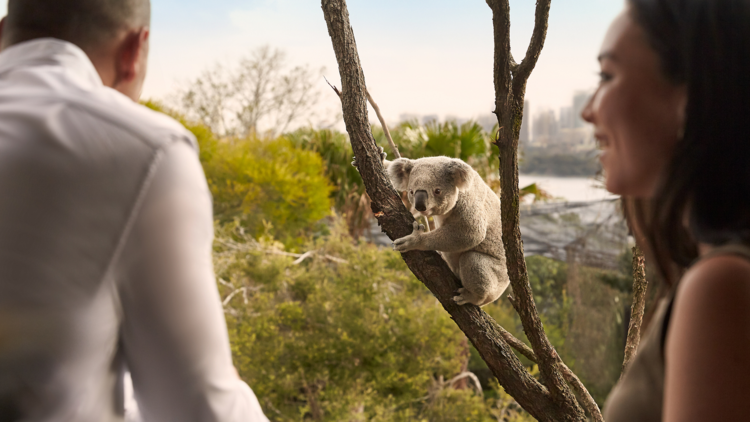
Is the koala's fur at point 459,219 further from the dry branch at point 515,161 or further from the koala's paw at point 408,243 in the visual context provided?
the dry branch at point 515,161

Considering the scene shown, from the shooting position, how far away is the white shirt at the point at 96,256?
0.37 meters

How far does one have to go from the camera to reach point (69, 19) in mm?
469

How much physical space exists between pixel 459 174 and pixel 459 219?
0.14 meters

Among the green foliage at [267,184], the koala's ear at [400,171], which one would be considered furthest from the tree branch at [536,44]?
the green foliage at [267,184]

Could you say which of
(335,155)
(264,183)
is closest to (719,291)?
(264,183)

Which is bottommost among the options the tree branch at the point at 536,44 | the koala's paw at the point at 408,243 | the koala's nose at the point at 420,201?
the koala's paw at the point at 408,243

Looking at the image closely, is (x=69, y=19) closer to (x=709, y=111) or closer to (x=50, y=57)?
(x=50, y=57)

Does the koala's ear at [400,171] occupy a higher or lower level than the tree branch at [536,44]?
lower

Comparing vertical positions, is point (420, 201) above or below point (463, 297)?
above

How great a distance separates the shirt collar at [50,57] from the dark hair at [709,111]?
1.53ft

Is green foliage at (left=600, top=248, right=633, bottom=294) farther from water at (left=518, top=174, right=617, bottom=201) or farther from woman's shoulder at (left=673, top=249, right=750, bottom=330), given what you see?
woman's shoulder at (left=673, top=249, right=750, bottom=330)

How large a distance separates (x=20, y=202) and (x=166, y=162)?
104 mm

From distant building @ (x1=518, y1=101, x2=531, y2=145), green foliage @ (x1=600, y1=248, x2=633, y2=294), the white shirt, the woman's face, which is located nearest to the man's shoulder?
the white shirt

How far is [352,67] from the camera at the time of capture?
1.37 m
